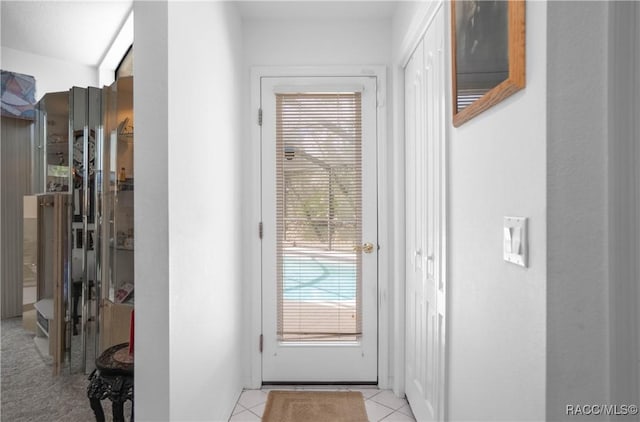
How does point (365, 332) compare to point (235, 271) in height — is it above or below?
below

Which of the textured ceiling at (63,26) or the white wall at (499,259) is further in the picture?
the textured ceiling at (63,26)

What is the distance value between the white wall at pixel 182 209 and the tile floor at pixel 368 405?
0.18 meters

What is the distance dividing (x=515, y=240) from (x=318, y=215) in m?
1.73

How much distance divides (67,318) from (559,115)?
3.05m

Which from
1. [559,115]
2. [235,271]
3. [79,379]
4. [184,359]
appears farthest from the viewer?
[79,379]

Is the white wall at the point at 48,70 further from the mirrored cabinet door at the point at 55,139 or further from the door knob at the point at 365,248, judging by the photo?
the door knob at the point at 365,248

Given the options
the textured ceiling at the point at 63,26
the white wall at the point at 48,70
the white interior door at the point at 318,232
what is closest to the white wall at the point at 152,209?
the white interior door at the point at 318,232

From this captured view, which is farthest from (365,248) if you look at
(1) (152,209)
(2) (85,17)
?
(2) (85,17)

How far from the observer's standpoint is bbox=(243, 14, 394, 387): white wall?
101 inches

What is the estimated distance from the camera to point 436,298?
1.71 metres

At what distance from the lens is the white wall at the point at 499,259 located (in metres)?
0.85

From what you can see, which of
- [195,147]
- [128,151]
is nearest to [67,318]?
[128,151]

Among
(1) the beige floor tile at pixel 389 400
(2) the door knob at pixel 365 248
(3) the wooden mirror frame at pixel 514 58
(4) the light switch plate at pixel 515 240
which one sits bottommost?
(1) the beige floor tile at pixel 389 400

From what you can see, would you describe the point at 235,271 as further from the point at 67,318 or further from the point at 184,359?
the point at 67,318
